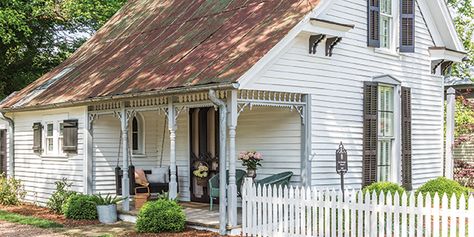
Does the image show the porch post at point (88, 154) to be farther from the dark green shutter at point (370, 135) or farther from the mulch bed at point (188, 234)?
the dark green shutter at point (370, 135)

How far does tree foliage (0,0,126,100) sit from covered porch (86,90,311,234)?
10098mm

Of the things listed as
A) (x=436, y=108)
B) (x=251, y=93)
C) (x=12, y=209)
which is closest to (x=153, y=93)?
(x=251, y=93)

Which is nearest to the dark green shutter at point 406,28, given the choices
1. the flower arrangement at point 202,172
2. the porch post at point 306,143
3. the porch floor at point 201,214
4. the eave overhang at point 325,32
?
the eave overhang at point 325,32

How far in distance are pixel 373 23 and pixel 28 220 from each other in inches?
357

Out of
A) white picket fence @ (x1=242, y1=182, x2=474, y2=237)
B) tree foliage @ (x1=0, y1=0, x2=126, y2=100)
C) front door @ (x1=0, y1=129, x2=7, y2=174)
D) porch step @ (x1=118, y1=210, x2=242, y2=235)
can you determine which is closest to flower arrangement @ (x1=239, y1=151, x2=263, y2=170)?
white picket fence @ (x1=242, y1=182, x2=474, y2=237)

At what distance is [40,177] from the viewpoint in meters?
17.4

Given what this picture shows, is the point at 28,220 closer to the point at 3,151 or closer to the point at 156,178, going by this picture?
the point at 156,178

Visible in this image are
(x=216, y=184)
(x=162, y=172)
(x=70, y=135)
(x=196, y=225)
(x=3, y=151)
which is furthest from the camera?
(x=3, y=151)

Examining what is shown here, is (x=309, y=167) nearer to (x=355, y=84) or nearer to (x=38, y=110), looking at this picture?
(x=355, y=84)

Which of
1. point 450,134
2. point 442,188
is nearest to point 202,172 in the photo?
point 442,188

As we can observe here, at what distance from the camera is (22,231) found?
12562 mm

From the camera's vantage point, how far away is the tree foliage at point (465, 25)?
25.9 m

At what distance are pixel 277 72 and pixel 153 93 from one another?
2.45 meters

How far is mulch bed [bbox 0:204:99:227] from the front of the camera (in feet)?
44.2
